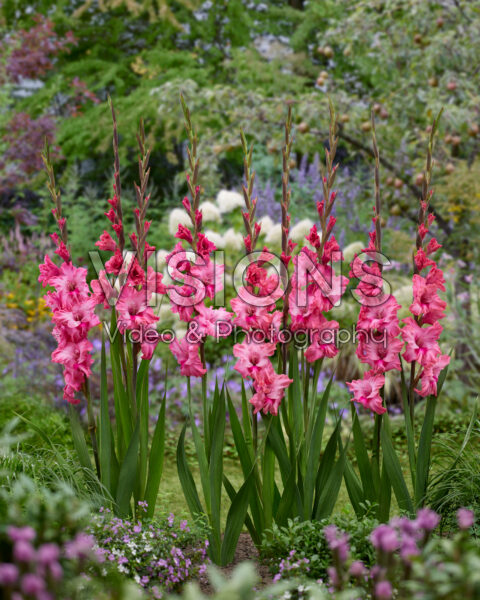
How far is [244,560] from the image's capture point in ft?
7.30

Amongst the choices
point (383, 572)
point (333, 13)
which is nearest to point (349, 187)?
point (333, 13)

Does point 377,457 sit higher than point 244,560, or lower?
higher

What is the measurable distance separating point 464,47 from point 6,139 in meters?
5.25

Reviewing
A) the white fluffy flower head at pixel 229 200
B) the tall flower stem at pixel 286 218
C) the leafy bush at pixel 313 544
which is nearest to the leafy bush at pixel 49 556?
the leafy bush at pixel 313 544

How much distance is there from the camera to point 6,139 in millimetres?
7480

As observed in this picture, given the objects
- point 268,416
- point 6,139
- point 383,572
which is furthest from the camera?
point 6,139

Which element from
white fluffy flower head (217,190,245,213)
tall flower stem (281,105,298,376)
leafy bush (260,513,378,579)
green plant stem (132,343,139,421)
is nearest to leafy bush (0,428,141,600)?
green plant stem (132,343,139,421)

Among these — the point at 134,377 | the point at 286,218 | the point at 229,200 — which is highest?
the point at 286,218

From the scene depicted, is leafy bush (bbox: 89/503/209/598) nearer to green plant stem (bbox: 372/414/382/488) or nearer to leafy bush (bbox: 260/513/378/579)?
leafy bush (bbox: 260/513/378/579)

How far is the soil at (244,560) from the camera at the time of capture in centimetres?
200

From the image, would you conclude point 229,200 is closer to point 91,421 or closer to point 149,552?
point 91,421

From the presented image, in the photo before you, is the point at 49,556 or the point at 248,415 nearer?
the point at 49,556

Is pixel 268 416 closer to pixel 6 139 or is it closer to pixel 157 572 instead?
pixel 157 572

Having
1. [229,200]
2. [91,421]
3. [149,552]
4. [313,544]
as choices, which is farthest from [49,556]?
[229,200]
